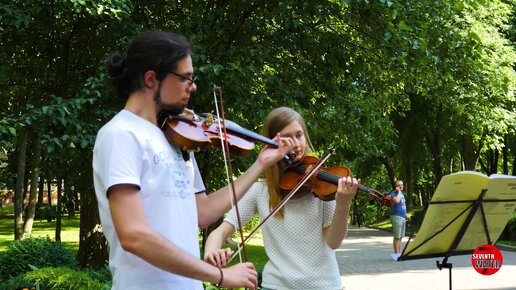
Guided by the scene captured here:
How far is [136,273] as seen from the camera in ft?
7.60

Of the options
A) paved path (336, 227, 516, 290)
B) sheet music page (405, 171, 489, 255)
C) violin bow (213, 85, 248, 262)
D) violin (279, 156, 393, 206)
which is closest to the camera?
violin bow (213, 85, 248, 262)

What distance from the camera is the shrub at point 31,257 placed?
30.3 ft

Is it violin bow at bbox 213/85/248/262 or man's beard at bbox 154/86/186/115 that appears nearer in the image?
man's beard at bbox 154/86/186/115

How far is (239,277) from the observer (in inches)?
90.4

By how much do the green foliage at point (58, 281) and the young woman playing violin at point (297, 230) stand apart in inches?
138

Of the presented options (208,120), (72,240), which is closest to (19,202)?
(72,240)

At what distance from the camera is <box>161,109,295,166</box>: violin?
2588 millimetres

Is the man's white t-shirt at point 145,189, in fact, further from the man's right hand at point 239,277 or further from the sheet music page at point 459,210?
the sheet music page at point 459,210

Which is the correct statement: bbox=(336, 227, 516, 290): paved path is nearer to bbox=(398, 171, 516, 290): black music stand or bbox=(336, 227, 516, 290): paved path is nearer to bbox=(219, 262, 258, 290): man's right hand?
bbox=(398, 171, 516, 290): black music stand

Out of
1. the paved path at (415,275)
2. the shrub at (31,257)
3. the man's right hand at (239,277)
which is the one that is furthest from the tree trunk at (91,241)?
the man's right hand at (239,277)

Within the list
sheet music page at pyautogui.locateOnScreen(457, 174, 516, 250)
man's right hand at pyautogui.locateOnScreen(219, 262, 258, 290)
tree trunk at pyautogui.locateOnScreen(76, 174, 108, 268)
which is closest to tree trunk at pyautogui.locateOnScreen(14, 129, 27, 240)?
tree trunk at pyautogui.locateOnScreen(76, 174, 108, 268)

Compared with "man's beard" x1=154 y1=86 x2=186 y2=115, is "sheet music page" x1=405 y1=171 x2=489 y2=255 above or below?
below

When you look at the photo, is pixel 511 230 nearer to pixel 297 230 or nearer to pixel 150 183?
pixel 297 230

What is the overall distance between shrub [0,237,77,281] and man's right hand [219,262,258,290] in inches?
291
